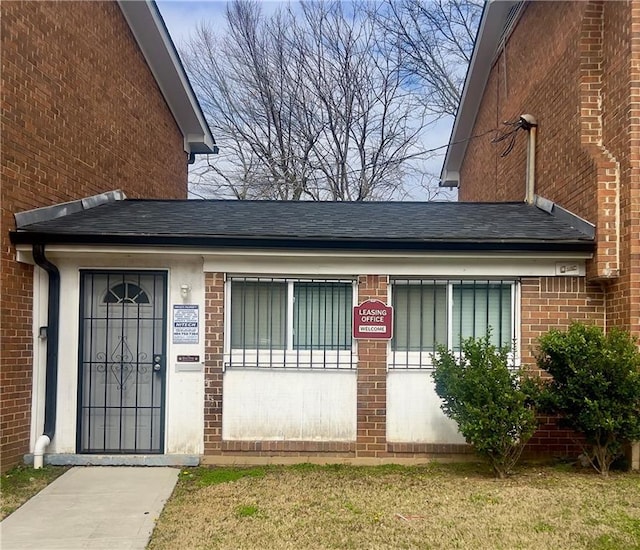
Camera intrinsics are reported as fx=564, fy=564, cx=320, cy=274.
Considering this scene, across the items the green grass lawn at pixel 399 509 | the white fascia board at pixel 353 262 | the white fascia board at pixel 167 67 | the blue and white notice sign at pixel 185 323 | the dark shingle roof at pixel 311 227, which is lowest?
the green grass lawn at pixel 399 509

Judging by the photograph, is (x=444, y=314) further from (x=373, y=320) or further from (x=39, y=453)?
(x=39, y=453)

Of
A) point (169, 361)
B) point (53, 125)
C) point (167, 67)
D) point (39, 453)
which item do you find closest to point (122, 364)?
point (169, 361)

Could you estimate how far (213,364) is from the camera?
6648 mm

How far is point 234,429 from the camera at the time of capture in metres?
6.68

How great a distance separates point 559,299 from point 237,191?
17005 millimetres

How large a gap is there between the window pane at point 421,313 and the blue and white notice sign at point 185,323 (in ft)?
7.88

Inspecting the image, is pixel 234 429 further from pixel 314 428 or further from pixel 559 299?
pixel 559 299

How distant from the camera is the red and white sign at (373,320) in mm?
6637

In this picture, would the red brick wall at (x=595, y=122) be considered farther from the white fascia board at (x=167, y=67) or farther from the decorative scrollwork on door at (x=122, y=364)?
the white fascia board at (x=167, y=67)

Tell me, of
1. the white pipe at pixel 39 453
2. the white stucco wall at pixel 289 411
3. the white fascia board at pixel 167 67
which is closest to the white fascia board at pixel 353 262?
the white stucco wall at pixel 289 411

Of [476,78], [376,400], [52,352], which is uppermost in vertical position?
[476,78]

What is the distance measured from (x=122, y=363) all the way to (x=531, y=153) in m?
6.71

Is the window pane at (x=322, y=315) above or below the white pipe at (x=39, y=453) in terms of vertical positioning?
above

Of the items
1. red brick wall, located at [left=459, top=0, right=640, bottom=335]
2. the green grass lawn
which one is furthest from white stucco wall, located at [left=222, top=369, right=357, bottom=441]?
red brick wall, located at [left=459, top=0, right=640, bottom=335]
